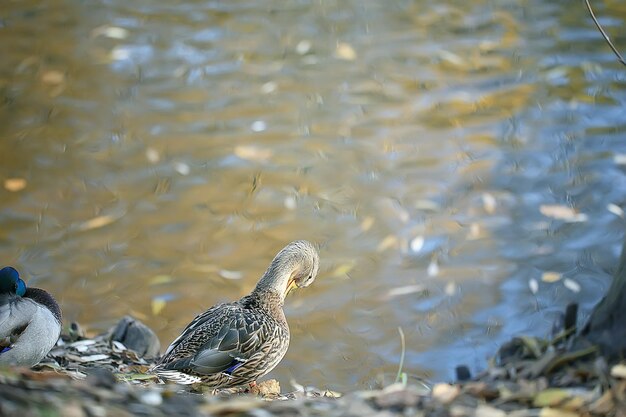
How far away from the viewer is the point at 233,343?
429 cm

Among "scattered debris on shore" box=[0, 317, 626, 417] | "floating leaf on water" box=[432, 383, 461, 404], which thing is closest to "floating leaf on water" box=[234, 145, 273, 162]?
"scattered debris on shore" box=[0, 317, 626, 417]

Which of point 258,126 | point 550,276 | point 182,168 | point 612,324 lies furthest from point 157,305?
point 612,324

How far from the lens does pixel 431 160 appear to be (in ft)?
24.3

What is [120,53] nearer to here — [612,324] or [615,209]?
[615,209]

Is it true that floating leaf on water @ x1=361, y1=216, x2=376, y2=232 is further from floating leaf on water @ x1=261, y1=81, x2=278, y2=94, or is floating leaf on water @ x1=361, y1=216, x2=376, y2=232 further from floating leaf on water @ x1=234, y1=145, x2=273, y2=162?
floating leaf on water @ x1=261, y1=81, x2=278, y2=94

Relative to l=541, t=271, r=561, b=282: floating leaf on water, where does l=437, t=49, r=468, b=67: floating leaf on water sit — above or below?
above

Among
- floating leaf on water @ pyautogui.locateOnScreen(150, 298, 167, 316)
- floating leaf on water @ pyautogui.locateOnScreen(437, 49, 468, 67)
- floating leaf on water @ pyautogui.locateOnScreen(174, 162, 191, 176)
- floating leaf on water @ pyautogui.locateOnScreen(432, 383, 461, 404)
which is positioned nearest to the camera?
floating leaf on water @ pyautogui.locateOnScreen(432, 383, 461, 404)

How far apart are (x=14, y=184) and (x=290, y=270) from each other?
3294mm

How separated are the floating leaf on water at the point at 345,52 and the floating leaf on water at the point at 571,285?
12.1 feet

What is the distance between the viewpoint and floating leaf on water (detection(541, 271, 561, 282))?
237 inches

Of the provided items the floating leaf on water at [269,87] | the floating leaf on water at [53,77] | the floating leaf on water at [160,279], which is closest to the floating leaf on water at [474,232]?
the floating leaf on water at [160,279]

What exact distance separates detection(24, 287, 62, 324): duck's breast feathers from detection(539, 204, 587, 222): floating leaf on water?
3580 mm

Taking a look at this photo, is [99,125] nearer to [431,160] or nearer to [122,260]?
[122,260]

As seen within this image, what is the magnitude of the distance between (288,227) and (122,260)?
1.14 meters
